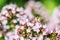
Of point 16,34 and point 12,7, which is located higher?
point 12,7

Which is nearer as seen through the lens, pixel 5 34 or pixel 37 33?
pixel 37 33

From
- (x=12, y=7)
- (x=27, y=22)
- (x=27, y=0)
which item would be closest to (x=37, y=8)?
(x=27, y=0)

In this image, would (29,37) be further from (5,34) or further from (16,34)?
(5,34)

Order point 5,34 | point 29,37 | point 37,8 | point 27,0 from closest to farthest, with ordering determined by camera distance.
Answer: point 29,37 → point 5,34 → point 37,8 → point 27,0

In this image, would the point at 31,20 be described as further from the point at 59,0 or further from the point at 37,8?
the point at 59,0

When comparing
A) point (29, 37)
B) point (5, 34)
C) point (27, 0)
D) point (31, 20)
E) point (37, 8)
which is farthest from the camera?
point (27, 0)

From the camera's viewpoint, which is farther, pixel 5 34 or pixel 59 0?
pixel 59 0

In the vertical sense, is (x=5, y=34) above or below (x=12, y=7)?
below
